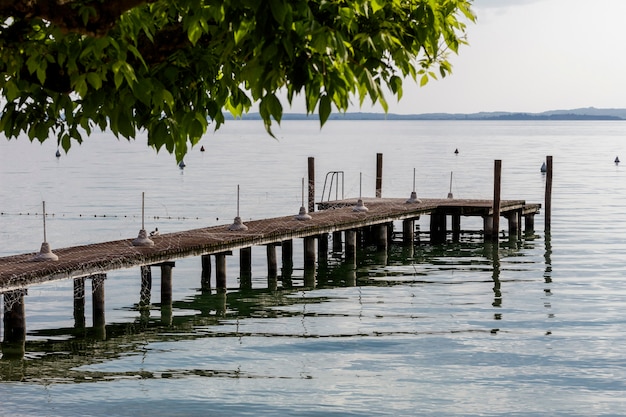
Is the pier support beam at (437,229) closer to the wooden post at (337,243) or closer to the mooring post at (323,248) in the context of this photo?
the wooden post at (337,243)

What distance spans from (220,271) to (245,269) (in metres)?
3.00

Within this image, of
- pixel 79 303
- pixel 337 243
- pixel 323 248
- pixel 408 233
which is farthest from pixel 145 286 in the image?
pixel 408 233

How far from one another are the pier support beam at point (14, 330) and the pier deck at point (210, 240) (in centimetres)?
82

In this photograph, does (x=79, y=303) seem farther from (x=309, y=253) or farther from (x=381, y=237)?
(x=381, y=237)

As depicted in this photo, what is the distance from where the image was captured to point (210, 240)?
28.6m

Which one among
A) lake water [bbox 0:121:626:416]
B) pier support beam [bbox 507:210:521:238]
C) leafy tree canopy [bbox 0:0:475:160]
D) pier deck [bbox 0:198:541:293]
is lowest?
lake water [bbox 0:121:626:416]

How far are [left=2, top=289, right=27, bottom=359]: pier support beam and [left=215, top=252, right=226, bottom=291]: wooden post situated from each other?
7781 mm

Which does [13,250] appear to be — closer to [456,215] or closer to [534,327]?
[456,215]

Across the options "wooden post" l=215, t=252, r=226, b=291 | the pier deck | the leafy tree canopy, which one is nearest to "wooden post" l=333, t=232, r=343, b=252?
the pier deck

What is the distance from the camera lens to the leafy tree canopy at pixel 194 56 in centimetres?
612

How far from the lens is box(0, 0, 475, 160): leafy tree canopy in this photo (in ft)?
20.1

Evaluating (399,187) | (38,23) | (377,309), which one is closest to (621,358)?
(377,309)

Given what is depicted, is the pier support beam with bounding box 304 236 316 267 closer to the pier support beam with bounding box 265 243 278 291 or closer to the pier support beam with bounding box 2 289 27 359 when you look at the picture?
the pier support beam with bounding box 265 243 278 291

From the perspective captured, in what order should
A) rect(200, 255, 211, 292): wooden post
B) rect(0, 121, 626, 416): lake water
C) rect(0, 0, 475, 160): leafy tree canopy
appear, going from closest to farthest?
rect(0, 0, 475, 160): leafy tree canopy < rect(0, 121, 626, 416): lake water < rect(200, 255, 211, 292): wooden post
